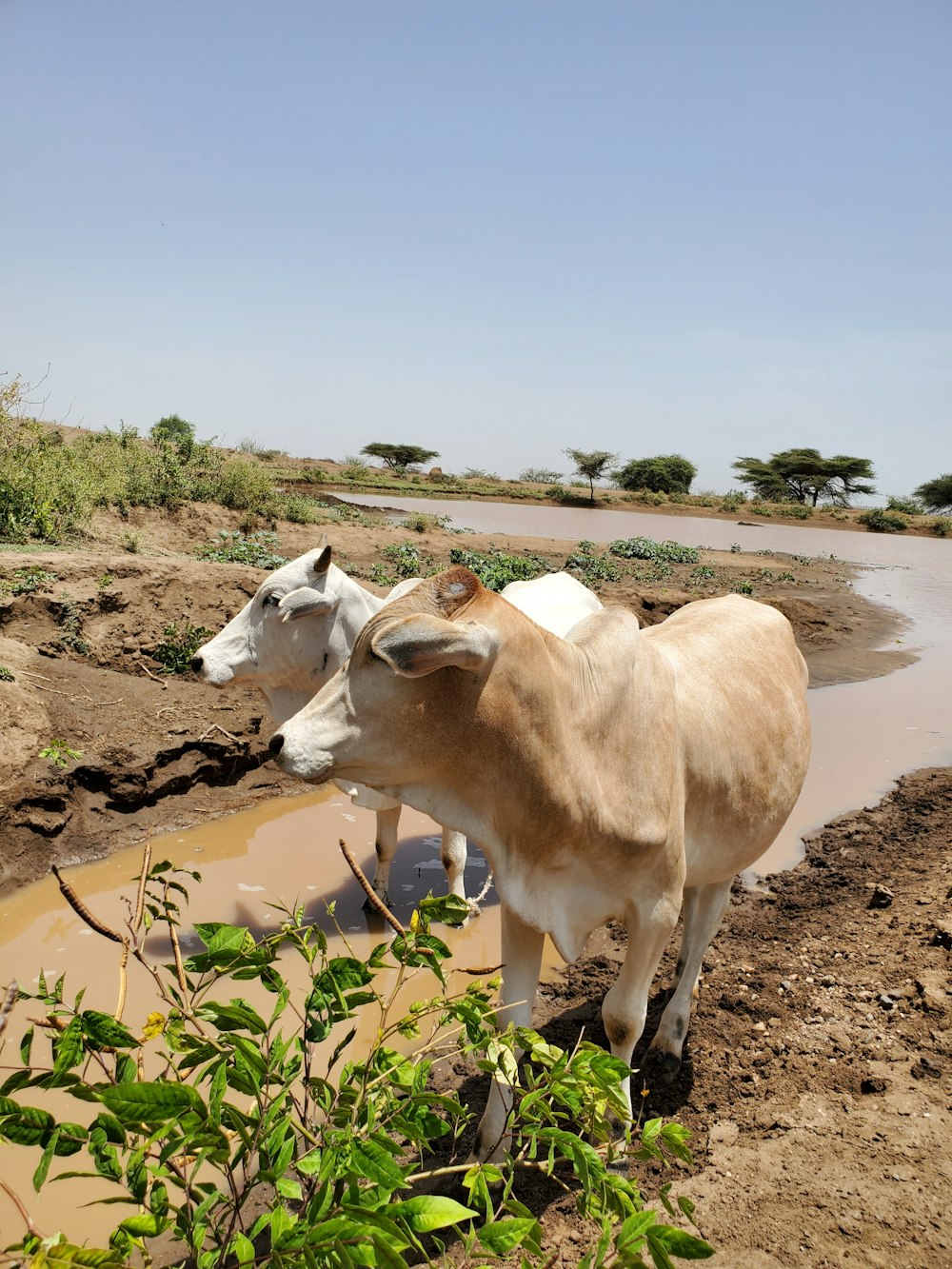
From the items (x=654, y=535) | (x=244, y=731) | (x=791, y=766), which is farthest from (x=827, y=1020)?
(x=654, y=535)

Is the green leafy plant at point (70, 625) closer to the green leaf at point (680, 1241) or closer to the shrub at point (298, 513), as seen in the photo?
the green leaf at point (680, 1241)

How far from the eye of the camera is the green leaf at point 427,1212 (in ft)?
3.60

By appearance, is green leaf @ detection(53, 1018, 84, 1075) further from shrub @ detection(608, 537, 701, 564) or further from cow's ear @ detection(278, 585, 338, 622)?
shrub @ detection(608, 537, 701, 564)

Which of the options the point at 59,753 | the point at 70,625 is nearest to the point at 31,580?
the point at 70,625

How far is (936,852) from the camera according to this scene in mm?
5129

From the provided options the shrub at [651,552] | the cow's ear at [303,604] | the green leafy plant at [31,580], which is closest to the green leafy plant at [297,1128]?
the cow's ear at [303,604]

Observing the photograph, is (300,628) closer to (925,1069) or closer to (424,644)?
(424,644)

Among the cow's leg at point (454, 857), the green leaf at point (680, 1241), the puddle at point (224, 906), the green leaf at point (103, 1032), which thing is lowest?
the puddle at point (224, 906)

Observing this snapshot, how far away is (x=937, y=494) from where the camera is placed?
49000mm

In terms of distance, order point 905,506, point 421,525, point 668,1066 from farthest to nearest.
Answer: point 905,506
point 421,525
point 668,1066

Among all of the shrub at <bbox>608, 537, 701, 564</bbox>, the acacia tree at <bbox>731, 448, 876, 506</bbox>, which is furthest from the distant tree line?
the shrub at <bbox>608, 537, 701, 564</bbox>

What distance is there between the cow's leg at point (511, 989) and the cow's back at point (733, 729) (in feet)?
1.93

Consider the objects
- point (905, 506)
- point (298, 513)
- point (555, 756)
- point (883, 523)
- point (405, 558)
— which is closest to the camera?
point (555, 756)

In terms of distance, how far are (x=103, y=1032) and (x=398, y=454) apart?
52919 mm
